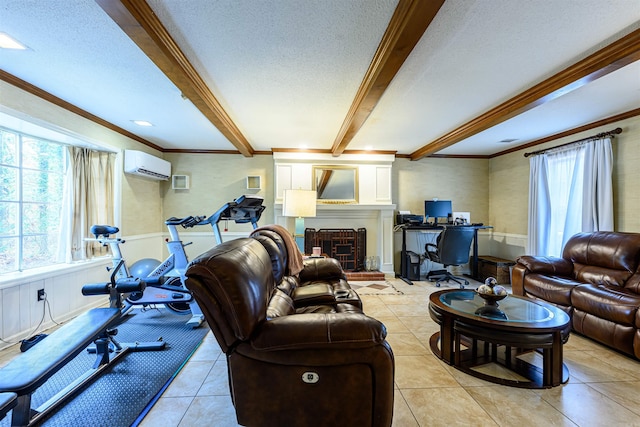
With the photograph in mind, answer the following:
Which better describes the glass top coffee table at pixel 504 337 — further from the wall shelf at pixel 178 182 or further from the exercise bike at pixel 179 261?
the wall shelf at pixel 178 182

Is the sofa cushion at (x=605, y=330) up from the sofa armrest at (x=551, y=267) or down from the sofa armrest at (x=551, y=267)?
down

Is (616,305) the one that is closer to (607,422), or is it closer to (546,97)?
(607,422)

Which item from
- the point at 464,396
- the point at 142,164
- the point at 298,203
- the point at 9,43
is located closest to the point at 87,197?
the point at 142,164

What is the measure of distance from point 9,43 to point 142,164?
81.5 inches

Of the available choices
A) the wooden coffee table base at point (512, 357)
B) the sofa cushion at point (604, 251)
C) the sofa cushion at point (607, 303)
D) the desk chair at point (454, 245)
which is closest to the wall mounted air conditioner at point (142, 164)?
the wooden coffee table base at point (512, 357)

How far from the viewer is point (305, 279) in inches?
109

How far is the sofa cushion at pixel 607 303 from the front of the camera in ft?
6.97

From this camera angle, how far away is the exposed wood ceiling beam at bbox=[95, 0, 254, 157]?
56.3 inches

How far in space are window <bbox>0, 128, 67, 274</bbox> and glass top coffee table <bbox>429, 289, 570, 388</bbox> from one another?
4002mm

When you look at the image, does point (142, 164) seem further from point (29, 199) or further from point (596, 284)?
point (596, 284)

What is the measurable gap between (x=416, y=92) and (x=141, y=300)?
11.6ft

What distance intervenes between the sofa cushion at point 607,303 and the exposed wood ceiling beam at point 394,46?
2.61 metres

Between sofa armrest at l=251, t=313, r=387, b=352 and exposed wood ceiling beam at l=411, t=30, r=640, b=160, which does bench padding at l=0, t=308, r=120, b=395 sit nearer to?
sofa armrest at l=251, t=313, r=387, b=352

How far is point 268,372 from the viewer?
1230 millimetres
